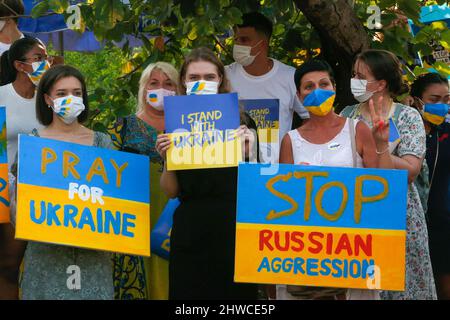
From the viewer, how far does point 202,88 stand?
5.74 metres

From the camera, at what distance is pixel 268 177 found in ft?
17.6

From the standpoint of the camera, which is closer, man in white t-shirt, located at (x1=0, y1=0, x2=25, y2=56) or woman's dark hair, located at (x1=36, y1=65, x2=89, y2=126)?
woman's dark hair, located at (x1=36, y1=65, x2=89, y2=126)

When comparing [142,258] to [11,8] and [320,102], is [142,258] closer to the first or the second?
[320,102]

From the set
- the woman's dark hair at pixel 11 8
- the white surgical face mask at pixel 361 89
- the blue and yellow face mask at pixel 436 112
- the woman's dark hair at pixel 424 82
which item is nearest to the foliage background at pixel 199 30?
the woman's dark hair at pixel 424 82

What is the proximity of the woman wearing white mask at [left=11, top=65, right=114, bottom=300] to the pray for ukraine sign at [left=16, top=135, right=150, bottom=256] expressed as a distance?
0.14 meters

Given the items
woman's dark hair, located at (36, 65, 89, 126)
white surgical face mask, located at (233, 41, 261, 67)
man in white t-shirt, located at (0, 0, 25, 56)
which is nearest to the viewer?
woman's dark hair, located at (36, 65, 89, 126)

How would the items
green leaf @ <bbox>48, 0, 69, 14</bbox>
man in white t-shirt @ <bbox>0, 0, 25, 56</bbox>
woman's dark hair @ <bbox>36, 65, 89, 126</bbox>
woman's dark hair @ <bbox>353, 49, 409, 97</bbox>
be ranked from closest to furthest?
woman's dark hair @ <bbox>36, 65, 89, 126</bbox>, woman's dark hair @ <bbox>353, 49, 409, 97</bbox>, green leaf @ <bbox>48, 0, 69, 14</bbox>, man in white t-shirt @ <bbox>0, 0, 25, 56</bbox>

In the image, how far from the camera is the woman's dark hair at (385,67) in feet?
19.6

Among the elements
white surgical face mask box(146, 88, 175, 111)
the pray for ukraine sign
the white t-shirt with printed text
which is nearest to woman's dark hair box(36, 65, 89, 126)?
the pray for ukraine sign

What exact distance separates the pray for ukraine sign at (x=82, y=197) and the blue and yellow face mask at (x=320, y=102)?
104 centimetres

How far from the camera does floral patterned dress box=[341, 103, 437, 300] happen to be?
19.3 feet

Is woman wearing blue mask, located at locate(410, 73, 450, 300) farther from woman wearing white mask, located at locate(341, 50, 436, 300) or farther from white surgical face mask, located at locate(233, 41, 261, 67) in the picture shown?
white surgical face mask, located at locate(233, 41, 261, 67)

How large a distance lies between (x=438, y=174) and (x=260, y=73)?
1.37 meters

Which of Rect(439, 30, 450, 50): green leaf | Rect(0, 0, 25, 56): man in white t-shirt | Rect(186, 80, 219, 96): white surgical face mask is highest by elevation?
Rect(0, 0, 25, 56): man in white t-shirt
